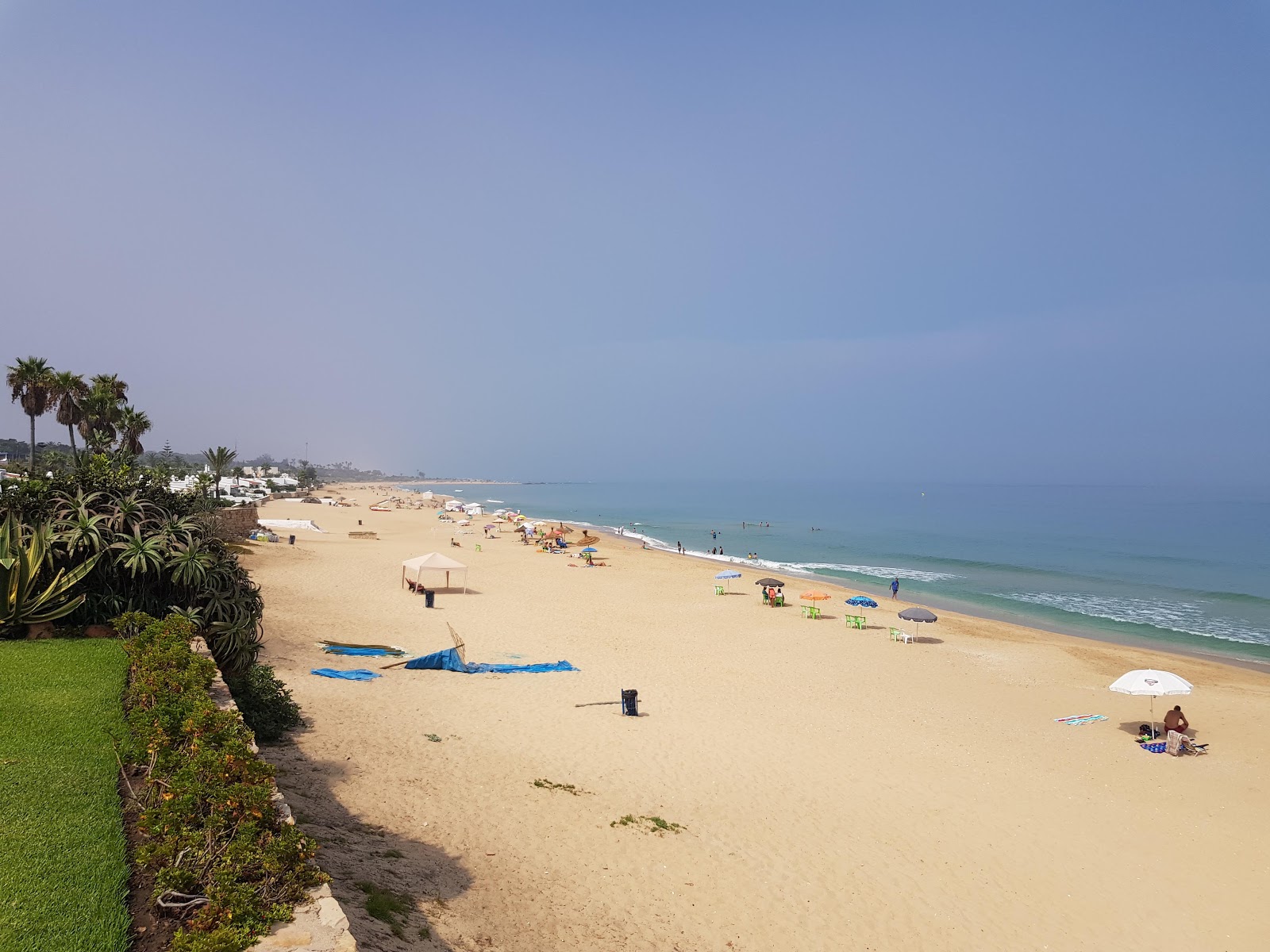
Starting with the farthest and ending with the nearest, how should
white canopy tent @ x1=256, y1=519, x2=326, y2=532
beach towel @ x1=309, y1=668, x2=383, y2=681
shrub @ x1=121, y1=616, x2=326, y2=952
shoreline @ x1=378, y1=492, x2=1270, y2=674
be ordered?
white canopy tent @ x1=256, y1=519, x2=326, y2=532 → shoreline @ x1=378, y1=492, x2=1270, y2=674 → beach towel @ x1=309, y1=668, x2=383, y2=681 → shrub @ x1=121, y1=616, x2=326, y2=952

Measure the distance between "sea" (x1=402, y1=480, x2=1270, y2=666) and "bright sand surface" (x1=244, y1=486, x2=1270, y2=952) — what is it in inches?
438

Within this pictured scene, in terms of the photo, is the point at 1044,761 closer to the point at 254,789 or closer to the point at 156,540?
the point at 254,789

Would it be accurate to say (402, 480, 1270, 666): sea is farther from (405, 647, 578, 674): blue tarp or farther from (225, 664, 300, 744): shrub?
(225, 664, 300, 744): shrub

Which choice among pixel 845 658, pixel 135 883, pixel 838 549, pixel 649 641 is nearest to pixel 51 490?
pixel 135 883

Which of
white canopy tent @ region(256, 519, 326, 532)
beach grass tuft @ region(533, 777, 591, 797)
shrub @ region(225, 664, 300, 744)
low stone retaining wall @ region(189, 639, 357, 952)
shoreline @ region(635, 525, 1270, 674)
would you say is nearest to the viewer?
low stone retaining wall @ region(189, 639, 357, 952)

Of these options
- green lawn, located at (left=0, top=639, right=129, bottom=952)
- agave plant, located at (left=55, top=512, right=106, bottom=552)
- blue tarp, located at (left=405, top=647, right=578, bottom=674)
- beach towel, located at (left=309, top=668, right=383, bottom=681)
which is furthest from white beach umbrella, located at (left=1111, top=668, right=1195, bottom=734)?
agave plant, located at (left=55, top=512, right=106, bottom=552)

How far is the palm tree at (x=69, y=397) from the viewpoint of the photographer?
37.9m

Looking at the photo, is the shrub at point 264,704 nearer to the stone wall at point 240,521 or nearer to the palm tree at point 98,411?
the stone wall at point 240,521

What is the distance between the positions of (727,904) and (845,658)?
15015 millimetres

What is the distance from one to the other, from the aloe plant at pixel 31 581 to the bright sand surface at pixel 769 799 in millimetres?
3327

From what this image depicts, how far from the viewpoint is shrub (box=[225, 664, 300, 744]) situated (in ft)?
30.8

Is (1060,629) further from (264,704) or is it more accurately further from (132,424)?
Result: (132,424)

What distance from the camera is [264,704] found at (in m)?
9.80

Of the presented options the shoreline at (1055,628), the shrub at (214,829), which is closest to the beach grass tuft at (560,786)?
the shrub at (214,829)
